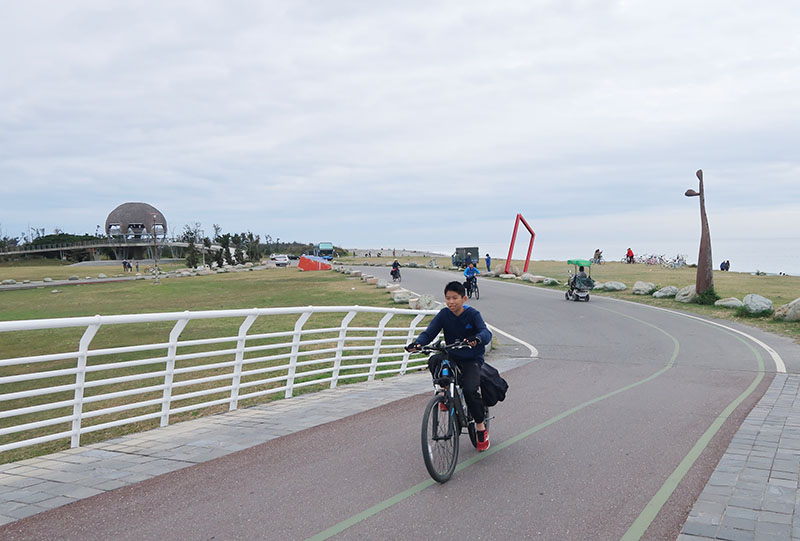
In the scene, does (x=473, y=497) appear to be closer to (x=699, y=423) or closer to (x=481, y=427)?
(x=481, y=427)

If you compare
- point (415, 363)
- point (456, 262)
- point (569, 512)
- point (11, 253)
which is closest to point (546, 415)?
point (569, 512)

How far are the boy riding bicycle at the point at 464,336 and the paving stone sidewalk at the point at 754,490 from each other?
2.20 metres

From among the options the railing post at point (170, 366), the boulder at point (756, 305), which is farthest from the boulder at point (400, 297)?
the railing post at point (170, 366)

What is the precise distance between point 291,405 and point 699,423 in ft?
18.6

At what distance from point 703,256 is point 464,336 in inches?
1043

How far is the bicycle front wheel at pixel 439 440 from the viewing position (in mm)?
5594

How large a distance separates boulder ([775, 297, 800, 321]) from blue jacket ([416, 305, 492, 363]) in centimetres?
→ 1952

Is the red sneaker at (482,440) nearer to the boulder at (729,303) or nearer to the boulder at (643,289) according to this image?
the boulder at (729,303)

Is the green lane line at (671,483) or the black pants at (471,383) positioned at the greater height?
the black pants at (471,383)

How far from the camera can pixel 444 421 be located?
5.99 meters

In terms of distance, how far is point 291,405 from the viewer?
31.0ft

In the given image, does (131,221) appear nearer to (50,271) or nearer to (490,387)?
(50,271)

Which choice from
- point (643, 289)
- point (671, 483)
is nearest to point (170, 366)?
point (671, 483)

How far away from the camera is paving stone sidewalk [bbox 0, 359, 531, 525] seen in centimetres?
539
